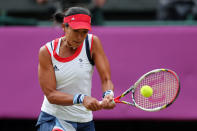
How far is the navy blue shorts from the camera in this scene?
3.63 metres

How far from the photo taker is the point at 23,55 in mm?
5852

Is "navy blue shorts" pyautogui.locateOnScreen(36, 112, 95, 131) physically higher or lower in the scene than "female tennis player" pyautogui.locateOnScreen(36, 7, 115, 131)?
lower

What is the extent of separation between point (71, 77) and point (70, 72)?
5 centimetres

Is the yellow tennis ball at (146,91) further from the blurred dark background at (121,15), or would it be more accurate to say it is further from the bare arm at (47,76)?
the blurred dark background at (121,15)

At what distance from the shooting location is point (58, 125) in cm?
Result: 363

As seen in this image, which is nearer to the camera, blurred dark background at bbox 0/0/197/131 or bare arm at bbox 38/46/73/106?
bare arm at bbox 38/46/73/106

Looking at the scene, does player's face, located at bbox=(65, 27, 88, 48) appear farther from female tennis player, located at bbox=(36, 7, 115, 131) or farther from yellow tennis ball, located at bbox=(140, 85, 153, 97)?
yellow tennis ball, located at bbox=(140, 85, 153, 97)

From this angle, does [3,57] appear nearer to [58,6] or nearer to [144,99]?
[58,6]

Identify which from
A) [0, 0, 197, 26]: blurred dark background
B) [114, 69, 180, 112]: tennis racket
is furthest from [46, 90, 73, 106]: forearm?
[0, 0, 197, 26]: blurred dark background

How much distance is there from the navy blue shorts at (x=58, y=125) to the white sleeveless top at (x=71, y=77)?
0.04m

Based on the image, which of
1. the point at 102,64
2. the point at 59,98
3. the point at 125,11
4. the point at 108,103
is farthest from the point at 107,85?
the point at 125,11

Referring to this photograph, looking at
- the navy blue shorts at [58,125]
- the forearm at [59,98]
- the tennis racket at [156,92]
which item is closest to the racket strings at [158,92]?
the tennis racket at [156,92]

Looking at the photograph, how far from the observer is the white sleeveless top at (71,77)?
3525 mm

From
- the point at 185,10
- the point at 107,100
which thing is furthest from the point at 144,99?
the point at 185,10
